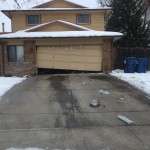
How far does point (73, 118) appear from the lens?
37.3ft

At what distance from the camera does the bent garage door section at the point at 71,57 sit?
25.7 metres

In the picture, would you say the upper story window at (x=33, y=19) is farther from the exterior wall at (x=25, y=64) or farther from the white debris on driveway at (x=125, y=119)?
the white debris on driveway at (x=125, y=119)

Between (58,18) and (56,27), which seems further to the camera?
(58,18)

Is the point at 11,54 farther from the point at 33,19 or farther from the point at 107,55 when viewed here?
the point at 107,55

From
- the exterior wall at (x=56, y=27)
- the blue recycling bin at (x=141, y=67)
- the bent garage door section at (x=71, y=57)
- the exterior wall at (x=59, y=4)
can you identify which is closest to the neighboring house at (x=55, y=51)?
the bent garage door section at (x=71, y=57)

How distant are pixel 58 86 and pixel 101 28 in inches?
484

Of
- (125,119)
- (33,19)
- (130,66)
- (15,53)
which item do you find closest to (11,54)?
(15,53)

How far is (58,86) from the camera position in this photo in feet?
62.3

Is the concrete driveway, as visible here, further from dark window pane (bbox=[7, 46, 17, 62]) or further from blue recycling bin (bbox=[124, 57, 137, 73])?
dark window pane (bbox=[7, 46, 17, 62])

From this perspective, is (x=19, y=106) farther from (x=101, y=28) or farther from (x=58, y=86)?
(x=101, y=28)

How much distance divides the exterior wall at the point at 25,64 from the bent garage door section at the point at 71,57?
1.75ft

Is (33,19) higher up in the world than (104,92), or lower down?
higher up

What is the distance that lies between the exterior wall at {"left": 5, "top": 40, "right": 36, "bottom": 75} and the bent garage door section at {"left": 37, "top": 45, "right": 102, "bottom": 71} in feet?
1.75

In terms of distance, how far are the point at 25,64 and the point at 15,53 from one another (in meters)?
1.11
